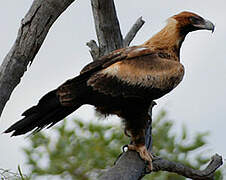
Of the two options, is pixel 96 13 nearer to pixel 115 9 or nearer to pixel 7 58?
pixel 115 9

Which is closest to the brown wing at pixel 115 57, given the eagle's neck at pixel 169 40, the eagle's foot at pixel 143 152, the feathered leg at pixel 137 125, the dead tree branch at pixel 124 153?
the eagle's neck at pixel 169 40

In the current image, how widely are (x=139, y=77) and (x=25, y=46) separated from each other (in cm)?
82

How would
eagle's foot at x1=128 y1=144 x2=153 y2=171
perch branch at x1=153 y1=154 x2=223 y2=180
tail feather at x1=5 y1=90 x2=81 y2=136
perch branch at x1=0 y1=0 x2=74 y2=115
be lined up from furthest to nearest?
perch branch at x1=153 y1=154 x2=223 y2=180, eagle's foot at x1=128 y1=144 x2=153 y2=171, tail feather at x1=5 y1=90 x2=81 y2=136, perch branch at x1=0 y1=0 x2=74 y2=115

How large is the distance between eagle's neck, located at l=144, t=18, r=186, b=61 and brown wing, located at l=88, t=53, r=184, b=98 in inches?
8.2

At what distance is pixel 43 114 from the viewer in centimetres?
285

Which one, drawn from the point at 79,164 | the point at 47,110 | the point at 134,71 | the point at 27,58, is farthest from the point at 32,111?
the point at 79,164

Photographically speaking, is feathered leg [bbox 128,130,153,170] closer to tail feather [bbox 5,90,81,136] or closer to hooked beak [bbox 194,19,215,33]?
tail feather [bbox 5,90,81,136]

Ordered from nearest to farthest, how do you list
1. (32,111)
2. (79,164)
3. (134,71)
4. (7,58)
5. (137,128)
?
(7,58) → (32,111) → (134,71) → (137,128) → (79,164)

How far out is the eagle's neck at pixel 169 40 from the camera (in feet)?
11.2

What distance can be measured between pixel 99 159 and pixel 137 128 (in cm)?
249

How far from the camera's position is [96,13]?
3.61 m

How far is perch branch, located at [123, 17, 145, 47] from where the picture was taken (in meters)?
4.11

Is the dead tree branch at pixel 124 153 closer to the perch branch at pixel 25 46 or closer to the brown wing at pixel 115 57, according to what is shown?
the brown wing at pixel 115 57

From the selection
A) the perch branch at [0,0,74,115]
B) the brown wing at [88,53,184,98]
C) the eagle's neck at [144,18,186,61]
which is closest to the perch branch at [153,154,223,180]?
the brown wing at [88,53,184,98]
